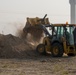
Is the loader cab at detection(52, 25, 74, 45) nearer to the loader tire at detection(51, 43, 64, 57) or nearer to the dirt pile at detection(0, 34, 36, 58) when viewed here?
the loader tire at detection(51, 43, 64, 57)

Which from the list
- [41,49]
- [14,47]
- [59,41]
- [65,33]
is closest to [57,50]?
[59,41]

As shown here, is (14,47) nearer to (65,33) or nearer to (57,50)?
(57,50)

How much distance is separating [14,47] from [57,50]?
3.34m

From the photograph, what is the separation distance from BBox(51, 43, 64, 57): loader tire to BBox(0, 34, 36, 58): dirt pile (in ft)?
5.24

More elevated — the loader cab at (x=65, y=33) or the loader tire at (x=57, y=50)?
the loader cab at (x=65, y=33)

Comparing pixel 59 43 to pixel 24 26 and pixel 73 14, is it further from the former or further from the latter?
pixel 73 14

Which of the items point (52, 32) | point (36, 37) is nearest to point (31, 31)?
point (36, 37)

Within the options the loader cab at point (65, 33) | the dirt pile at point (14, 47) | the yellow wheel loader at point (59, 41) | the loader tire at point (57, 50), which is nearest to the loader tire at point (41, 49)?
the yellow wheel loader at point (59, 41)

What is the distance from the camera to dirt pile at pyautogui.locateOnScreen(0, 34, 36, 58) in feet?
85.8

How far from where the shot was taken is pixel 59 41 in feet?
84.9

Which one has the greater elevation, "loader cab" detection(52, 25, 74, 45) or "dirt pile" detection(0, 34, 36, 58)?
"loader cab" detection(52, 25, 74, 45)

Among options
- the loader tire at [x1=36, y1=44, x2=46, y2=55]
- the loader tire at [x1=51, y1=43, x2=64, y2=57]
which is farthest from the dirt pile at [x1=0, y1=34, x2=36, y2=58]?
the loader tire at [x1=51, y1=43, x2=64, y2=57]

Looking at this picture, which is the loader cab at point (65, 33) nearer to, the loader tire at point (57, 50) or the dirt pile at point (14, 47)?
the loader tire at point (57, 50)

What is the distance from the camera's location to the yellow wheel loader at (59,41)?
25.5m
